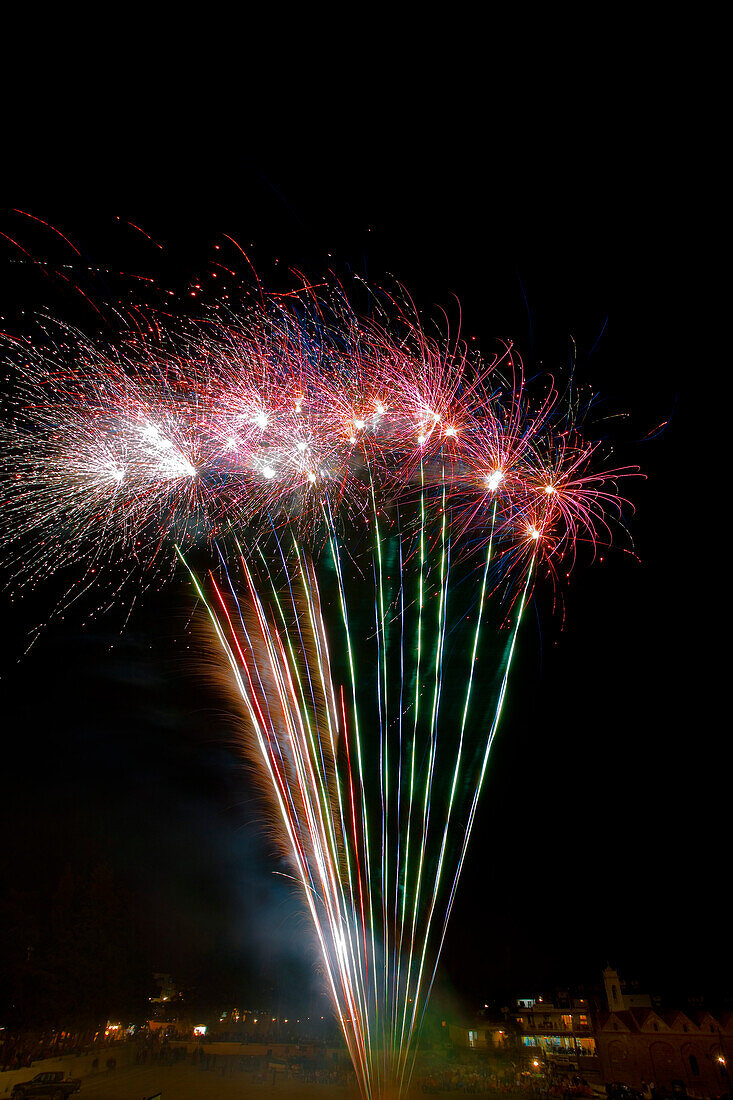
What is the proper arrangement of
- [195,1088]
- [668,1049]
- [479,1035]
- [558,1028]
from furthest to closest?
[479,1035] < [558,1028] < [668,1049] < [195,1088]

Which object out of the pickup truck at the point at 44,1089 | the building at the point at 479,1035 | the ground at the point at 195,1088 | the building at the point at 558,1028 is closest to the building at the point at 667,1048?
the building at the point at 558,1028

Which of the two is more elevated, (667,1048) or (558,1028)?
(667,1048)

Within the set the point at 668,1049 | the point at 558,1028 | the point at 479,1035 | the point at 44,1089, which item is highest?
the point at 44,1089

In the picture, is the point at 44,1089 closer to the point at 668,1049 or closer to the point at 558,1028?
the point at 668,1049

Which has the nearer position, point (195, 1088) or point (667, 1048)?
point (195, 1088)

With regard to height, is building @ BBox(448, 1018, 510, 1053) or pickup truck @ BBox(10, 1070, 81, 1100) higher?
pickup truck @ BBox(10, 1070, 81, 1100)

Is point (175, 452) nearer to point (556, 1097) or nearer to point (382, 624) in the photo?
point (382, 624)

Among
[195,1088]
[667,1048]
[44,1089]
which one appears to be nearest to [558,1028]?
[667,1048]

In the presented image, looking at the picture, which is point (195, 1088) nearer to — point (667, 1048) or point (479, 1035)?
point (667, 1048)

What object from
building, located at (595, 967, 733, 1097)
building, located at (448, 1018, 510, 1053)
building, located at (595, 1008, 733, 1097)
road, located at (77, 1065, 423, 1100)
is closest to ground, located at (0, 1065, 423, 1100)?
road, located at (77, 1065, 423, 1100)

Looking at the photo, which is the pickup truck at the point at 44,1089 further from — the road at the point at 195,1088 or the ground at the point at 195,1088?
the road at the point at 195,1088

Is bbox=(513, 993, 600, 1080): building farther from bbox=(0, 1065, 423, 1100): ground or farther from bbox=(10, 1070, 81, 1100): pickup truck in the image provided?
bbox=(10, 1070, 81, 1100): pickup truck

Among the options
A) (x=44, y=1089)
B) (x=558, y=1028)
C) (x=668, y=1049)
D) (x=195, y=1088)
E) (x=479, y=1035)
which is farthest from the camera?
(x=479, y=1035)
